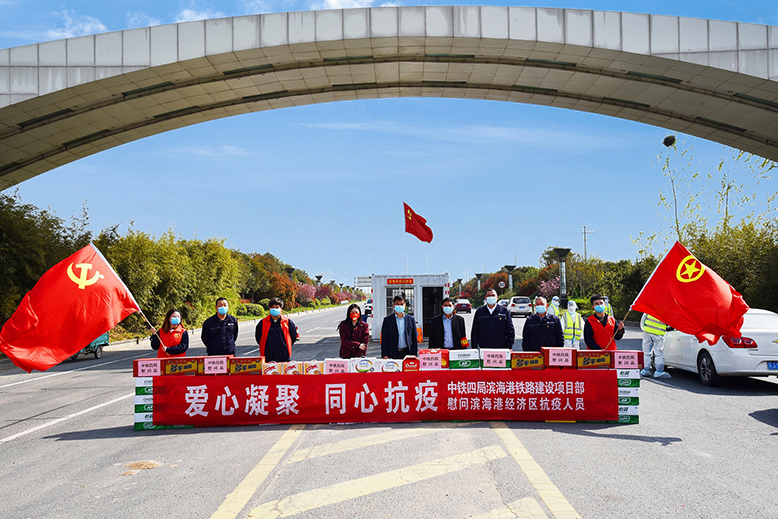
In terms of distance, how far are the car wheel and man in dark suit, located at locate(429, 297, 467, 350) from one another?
4.80 m

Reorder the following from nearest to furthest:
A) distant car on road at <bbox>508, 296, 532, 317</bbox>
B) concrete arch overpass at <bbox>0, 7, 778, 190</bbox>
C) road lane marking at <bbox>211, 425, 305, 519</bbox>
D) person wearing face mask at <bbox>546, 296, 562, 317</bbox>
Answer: road lane marking at <bbox>211, 425, 305, 519</bbox> → person wearing face mask at <bbox>546, 296, 562, 317</bbox> → concrete arch overpass at <bbox>0, 7, 778, 190</bbox> → distant car on road at <bbox>508, 296, 532, 317</bbox>

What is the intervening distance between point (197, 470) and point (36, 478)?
5.16 ft

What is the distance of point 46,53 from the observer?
18.8 m

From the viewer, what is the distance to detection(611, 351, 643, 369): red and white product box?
7852 mm

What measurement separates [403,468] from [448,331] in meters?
4.14

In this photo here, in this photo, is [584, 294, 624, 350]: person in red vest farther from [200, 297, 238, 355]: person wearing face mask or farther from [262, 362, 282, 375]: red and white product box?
[200, 297, 238, 355]: person wearing face mask

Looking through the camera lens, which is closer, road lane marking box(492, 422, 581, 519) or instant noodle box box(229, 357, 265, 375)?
road lane marking box(492, 422, 581, 519)

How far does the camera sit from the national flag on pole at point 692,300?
25.3 ft

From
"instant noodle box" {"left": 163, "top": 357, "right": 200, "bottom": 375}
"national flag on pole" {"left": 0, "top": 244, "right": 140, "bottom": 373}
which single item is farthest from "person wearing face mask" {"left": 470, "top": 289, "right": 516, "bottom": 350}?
"national flag on pole" {"left": 0, "top": 244, "right": 140, "bottom": 373}

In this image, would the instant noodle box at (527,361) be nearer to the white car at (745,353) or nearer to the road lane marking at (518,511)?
the road lane marking at (518,511)

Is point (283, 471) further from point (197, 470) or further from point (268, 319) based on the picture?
point (268, 319)

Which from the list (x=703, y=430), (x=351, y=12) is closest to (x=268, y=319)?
(x=703, y=430)

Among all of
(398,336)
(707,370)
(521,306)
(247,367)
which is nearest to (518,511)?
(247,367)

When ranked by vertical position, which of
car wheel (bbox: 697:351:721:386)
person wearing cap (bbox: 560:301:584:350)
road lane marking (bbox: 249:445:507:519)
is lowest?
road lane marking (bbox: 249:445:507:519)
